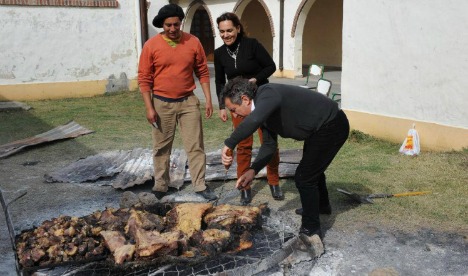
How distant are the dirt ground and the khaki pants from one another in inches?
21.4

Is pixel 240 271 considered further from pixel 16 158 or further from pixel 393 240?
pixel 16 158

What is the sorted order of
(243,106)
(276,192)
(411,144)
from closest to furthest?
(243,106), (276,192), (411,144)

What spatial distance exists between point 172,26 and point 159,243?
86.6 inches

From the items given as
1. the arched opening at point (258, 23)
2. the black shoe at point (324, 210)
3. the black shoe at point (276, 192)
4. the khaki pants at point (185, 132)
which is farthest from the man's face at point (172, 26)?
the arched opening at point (258, 23)

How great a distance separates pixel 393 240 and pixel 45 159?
5.14 metres

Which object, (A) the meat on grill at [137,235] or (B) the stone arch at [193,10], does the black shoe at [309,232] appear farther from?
(B) the stone arch at [193,10]

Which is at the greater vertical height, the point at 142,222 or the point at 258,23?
the point at 258,23

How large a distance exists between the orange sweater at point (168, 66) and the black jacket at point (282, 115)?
1.36 meters

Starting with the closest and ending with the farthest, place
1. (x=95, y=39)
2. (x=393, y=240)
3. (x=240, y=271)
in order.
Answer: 1. (x=240, y=271)
2. (x=393, y=240)
3. (x=95, y=39)

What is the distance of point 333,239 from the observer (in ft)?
13.4

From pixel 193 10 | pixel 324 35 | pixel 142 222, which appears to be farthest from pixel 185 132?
pixel 193 10

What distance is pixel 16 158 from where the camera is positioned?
7.06 m

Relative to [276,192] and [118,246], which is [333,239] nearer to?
[276,192]

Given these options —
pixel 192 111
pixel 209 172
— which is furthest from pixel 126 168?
pixel 192 111
